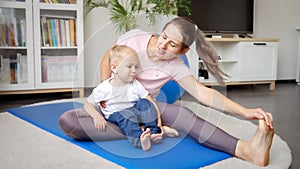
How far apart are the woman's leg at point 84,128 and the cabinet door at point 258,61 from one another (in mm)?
2268

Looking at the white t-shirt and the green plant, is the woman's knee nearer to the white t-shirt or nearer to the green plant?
the white t-shirt

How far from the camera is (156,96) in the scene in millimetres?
1561

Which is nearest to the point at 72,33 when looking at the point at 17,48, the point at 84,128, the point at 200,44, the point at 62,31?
the point at 62,31

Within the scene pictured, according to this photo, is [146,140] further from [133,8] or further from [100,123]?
[133,8]

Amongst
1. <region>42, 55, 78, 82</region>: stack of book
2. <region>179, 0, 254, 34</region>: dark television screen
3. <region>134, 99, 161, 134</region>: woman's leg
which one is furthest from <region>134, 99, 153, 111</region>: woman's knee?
<region>179, 0, 254, 34</region>: dark television screen

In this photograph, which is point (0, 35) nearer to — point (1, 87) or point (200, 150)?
point (1, 87)

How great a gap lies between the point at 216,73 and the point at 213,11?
2290 millimetres

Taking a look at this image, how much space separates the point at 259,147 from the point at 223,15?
8.52ft

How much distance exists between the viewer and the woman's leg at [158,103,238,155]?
52.3 inches

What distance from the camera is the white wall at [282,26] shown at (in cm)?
404

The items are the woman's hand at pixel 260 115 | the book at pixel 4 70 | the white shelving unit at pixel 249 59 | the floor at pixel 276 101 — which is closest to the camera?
the woman's hand at pixel 260 115

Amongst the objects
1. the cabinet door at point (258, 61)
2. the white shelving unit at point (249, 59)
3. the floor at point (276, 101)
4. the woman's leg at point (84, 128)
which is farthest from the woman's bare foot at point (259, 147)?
the cabinet door at point (258, 61)

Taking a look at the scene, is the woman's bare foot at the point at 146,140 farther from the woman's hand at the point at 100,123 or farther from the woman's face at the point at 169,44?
the woman's face at the point at 169,44

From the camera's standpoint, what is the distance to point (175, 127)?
1.46 metres
